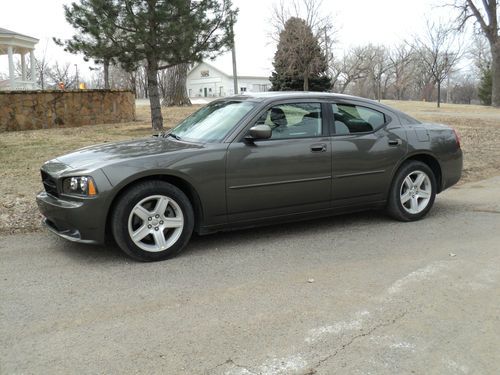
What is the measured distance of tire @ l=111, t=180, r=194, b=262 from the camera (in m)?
4.44

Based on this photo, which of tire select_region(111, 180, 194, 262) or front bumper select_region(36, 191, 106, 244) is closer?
front bumper select_region(36, 191, 106, 244)

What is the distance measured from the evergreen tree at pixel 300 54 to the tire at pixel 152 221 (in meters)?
23.2

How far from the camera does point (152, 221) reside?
15.0ft

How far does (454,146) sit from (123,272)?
170 inches

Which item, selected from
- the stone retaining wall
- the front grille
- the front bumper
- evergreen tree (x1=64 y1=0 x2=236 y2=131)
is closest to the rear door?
the front bumper

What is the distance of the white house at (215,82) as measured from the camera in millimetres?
65625

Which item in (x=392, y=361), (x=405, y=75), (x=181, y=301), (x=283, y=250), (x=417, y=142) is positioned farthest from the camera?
(x=405, y=75)

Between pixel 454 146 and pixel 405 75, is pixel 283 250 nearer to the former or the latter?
pixel 454 146

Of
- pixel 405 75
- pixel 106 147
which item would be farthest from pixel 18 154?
pixel 405 75

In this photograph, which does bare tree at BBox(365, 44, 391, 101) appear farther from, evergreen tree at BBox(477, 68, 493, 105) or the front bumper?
the front bumper

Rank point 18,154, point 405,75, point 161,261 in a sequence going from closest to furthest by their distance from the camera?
point 161,261
point 18,154
point 405,75

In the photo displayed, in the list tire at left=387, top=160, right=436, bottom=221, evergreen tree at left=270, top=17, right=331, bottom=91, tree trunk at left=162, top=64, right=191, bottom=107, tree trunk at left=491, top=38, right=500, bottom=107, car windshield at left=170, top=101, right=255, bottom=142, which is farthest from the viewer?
tree trunk at left=491, top=38, right=500, bottom=107

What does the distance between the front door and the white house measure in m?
60.5

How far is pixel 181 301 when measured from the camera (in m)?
3.74
